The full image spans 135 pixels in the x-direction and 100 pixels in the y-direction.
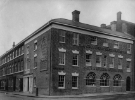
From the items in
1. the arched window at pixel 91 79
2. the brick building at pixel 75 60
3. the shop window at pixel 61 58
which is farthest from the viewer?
the arched window at pixel 91 79

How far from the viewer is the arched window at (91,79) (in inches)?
1085

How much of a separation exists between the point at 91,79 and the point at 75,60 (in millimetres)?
3895

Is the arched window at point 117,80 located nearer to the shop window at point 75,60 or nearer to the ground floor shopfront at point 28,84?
the shop window at point 75,60

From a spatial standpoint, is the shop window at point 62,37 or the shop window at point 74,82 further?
the shop window at point 74,82

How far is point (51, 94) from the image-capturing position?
929 inches

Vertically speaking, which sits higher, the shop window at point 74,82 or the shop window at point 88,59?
the shop window at point 88,59

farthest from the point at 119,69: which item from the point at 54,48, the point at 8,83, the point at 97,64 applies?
the point at 8,83

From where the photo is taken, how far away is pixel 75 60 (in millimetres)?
26703

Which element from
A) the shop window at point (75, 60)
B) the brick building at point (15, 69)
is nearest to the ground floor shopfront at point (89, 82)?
the shop window at point (75, 60)

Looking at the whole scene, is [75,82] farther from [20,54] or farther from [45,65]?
[20,54]

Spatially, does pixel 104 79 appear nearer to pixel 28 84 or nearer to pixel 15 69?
pixel 28 84

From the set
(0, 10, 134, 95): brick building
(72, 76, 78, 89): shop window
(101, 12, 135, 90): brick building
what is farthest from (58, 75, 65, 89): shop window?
(101, 12, 135, 90): brick building

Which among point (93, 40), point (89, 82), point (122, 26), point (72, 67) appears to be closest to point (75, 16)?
point (93, 40)

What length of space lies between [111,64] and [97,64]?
306 centimetres
